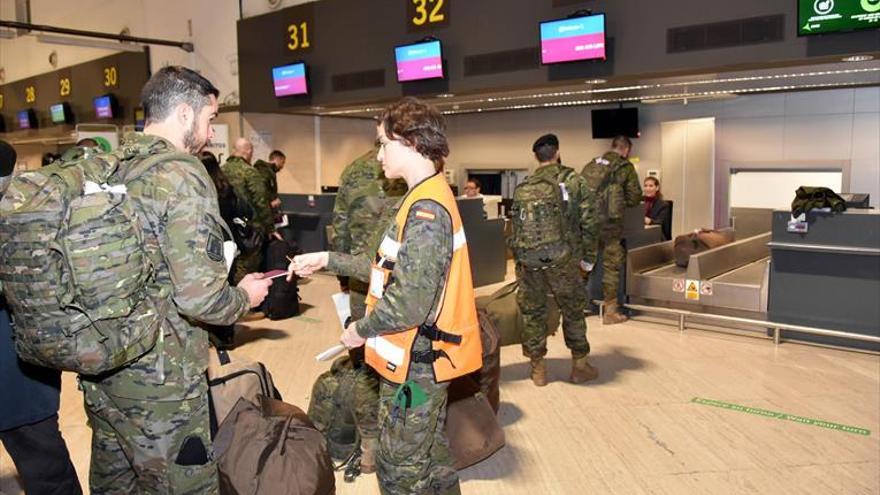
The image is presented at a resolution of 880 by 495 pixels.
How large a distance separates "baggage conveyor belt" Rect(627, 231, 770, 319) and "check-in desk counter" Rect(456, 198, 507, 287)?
2.01m

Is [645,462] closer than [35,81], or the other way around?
[645,462]

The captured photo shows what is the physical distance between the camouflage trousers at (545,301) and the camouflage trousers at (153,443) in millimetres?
2723

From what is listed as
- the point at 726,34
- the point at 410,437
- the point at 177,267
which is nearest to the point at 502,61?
the point at 726,34

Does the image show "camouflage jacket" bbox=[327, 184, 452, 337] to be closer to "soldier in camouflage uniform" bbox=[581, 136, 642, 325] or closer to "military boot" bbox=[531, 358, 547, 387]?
"military boot" bbox=[531, 358, 547, 387]

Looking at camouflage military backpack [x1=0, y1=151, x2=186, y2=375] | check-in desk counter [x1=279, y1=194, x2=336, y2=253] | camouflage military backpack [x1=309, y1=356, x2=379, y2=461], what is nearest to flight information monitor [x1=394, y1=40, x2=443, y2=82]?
check-in desk counter [x1=279, y1=194, x2=336, y2=253]

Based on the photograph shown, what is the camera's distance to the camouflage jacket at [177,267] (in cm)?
173

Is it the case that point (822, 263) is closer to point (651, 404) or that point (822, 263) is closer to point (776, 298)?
point (776, 298)

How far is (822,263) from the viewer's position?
17.1ft

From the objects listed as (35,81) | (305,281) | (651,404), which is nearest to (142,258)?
(651,404)

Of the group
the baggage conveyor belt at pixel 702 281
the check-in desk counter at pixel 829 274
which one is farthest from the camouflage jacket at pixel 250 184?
the check-in desk counter at pixel 829 274

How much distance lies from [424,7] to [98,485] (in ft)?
24.4

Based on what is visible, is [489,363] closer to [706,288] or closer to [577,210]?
[577,210]

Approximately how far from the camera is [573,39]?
6.73 m

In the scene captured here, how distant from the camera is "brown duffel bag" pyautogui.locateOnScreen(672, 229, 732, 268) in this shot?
679 centimetres
